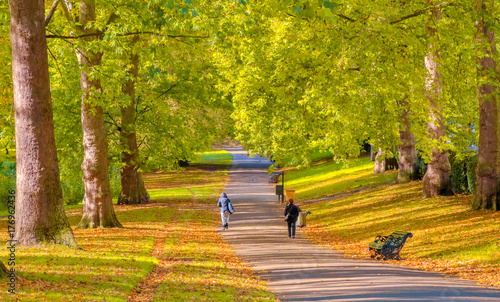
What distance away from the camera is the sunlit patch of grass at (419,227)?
593 inches

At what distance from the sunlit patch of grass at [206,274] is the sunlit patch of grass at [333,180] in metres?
11.7

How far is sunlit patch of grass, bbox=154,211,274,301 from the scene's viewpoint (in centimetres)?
1094

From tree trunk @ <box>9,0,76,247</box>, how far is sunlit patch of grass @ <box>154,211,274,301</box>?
10.3 feet

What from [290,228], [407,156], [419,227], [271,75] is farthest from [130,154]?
[419,227]

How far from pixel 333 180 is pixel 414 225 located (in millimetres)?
20538

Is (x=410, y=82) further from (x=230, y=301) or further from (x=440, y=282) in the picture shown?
(x=230, y=301)

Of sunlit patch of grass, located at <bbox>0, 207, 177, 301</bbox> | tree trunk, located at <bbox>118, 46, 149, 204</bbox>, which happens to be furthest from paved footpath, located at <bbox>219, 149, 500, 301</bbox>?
tree trunk, located at <bbox>118, 46, 149, 204</bbox>

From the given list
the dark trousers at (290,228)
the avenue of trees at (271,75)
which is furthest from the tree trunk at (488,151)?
the dark trousers at (290,228)

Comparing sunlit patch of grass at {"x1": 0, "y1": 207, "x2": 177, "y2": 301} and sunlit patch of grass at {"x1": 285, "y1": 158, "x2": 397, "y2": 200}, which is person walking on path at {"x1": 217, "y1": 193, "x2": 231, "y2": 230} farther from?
sunlit patch of grass at {"x1": 285, "y1": 158, "x2": 397, "y2": 200}

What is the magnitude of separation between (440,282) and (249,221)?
14.1 m

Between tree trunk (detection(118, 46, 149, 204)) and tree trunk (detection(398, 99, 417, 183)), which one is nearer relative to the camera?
tree trunk (detection(398, 99, 417, 183))

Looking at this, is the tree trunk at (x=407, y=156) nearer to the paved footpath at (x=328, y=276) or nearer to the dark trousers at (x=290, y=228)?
the paved footpath at (x=328, y=276)

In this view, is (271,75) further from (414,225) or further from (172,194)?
(172,194)

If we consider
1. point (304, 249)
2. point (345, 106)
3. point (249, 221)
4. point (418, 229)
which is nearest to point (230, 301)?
point (304, 249)
